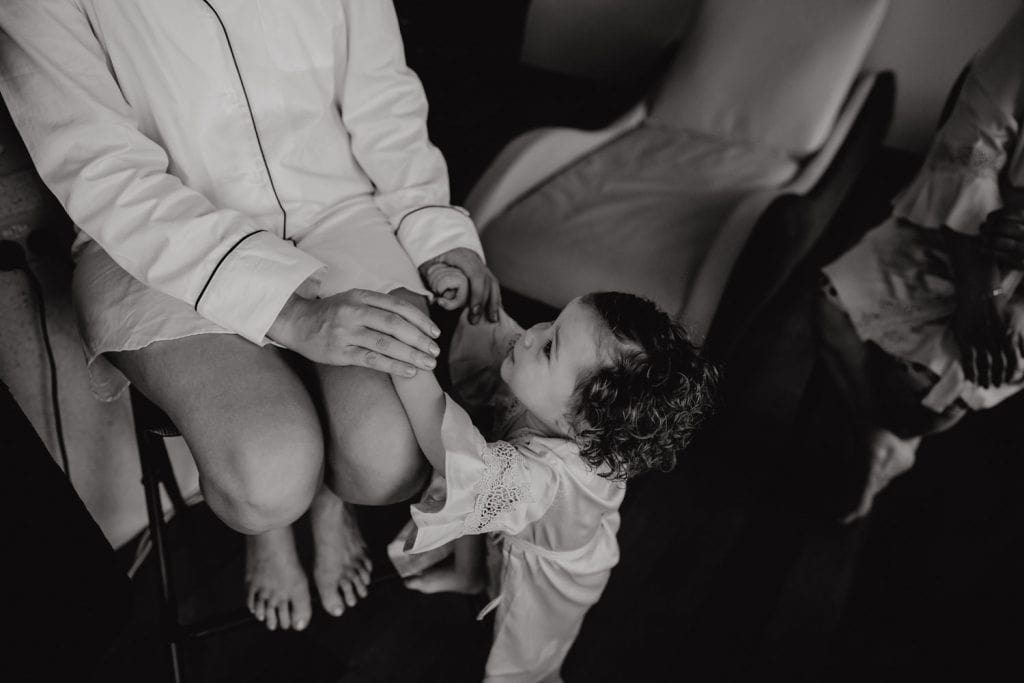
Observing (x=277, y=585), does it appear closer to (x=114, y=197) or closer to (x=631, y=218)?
(x=114, y=197)

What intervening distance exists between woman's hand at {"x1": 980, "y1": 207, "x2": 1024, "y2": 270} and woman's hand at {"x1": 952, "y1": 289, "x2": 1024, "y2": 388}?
0.20ft

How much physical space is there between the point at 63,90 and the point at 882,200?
2564mm

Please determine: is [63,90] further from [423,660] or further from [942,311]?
[942,311]

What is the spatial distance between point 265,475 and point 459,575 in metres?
0.48

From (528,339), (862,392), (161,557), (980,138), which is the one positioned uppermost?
(980,138)

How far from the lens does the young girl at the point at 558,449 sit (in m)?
0.95

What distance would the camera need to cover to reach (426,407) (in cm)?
99

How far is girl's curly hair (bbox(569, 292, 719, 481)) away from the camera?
0.98 m

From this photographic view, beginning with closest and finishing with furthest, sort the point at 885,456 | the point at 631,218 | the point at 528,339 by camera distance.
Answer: the point at 528,339 < the point at 885,456 < the point at 631,218

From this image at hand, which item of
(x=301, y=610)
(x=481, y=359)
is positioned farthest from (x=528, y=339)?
(x=301, y=610)

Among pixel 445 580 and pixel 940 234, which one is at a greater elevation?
pixel 940 234

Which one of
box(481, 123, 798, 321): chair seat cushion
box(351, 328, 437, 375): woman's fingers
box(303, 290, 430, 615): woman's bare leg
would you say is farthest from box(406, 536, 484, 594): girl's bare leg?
box(481, 123, 798, 321): chair seat cushion

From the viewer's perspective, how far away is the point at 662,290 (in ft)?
5.30

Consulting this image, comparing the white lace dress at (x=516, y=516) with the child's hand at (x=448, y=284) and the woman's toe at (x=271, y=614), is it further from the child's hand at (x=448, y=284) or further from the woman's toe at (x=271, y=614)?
the woman's toe at (x=271, y=614)
